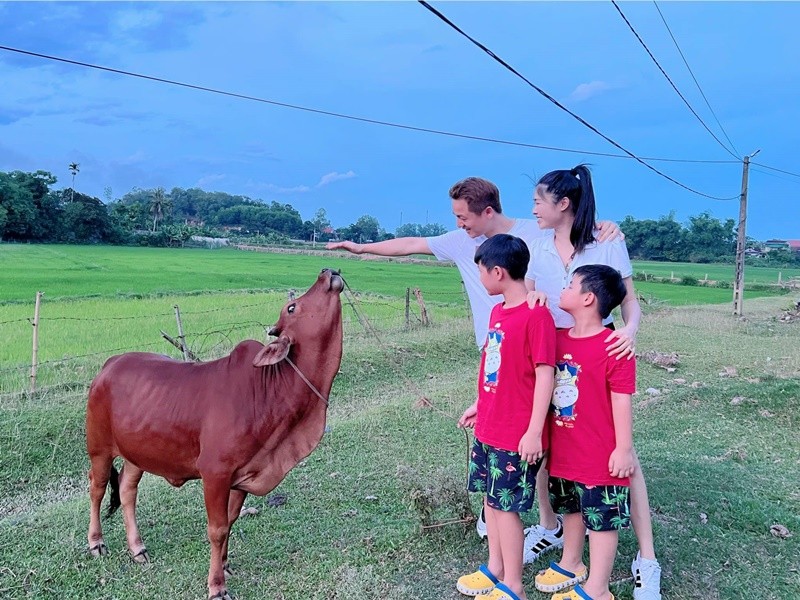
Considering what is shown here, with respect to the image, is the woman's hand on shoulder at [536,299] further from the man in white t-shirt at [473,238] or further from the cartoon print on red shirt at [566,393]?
the man in white t-shirt at [473,238]

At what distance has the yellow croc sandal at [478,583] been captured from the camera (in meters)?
2.97

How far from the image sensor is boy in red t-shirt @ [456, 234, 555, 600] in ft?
8.77

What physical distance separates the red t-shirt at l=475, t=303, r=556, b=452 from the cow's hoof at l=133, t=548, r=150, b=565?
6.50ft

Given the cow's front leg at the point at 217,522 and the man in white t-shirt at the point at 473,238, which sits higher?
the man in white t-shirt at the point at 473,238

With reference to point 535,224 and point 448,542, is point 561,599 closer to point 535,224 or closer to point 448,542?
point 448,542

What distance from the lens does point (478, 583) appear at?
2994 millimetres

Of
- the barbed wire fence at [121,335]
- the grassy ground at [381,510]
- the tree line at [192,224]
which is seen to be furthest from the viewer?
the tree line at [192,224]

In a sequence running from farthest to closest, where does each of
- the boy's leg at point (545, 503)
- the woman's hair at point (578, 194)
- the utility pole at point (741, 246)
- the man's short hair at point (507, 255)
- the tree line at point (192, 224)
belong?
the tree line at point (192, 224), the utility pole at point (741, 246), the boy's leg at point (545, 503), the woman's hair at point (578, 194), the man's short hair at point (507, 255)

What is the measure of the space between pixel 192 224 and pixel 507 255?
57480 mm

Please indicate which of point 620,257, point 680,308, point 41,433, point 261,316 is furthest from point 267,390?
point 680,308

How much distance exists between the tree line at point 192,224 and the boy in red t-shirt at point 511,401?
1078 inches

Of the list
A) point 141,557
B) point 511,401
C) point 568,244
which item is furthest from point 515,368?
point 141,557

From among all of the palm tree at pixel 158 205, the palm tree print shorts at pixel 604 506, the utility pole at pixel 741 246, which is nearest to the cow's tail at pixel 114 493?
the palm tree print shorts at pixel 604 506

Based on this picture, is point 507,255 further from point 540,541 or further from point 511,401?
point 540,541
